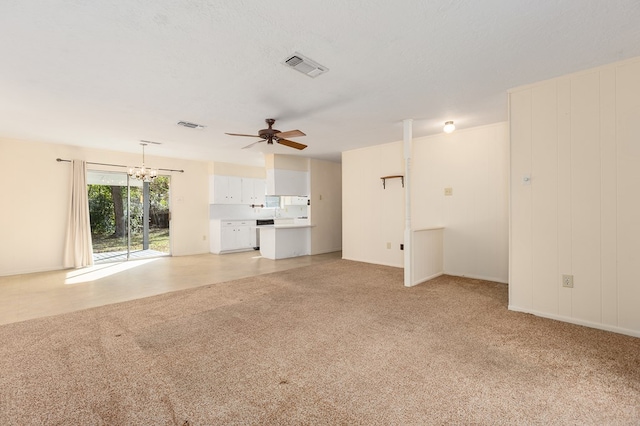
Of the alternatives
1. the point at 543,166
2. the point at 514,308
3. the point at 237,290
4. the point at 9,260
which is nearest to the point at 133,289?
the point at 237,290

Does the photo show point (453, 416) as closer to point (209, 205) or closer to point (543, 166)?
point (543, 166)

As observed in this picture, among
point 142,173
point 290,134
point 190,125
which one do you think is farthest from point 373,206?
point 142,173

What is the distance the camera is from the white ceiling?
189 cm

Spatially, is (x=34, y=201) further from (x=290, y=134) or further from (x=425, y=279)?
(x=425, y=279)

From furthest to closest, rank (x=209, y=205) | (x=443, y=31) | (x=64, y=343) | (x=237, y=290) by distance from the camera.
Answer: (x=209, y=205)
(x=237, y=290)
(x=64, y=343)
(x=443, y=31)

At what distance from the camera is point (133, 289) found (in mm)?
4277

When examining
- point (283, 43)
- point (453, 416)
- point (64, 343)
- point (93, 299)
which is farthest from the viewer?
point (93, 299)

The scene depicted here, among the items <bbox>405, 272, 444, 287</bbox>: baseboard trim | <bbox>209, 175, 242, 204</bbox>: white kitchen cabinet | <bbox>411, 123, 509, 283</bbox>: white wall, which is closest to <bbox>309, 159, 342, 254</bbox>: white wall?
<bbox>209, 175, 242, 204</bbox>: white kitchen cabinet

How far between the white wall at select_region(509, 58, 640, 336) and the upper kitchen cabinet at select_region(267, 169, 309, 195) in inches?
190

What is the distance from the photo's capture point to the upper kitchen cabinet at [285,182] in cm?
685

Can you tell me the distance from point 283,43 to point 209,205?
651 cm

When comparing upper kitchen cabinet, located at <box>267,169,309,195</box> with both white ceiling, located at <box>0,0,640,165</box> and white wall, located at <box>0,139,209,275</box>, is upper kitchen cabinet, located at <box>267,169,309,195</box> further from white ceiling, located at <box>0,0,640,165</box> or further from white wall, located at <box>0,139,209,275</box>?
white wall, located at <box>0,139,209,275</box>

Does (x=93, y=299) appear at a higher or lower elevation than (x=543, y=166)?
lower

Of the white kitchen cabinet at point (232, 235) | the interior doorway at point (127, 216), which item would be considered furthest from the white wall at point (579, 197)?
the interior doorway at point (127, 216)
